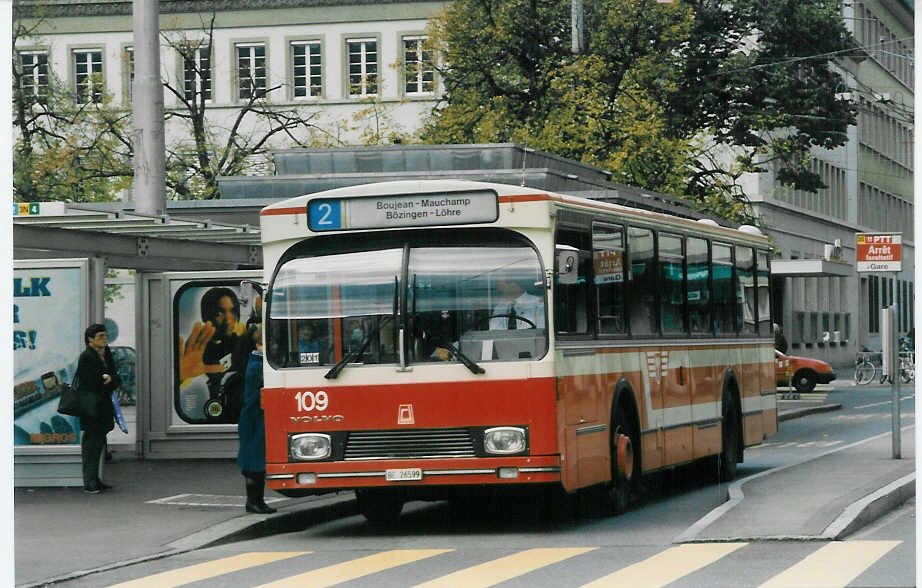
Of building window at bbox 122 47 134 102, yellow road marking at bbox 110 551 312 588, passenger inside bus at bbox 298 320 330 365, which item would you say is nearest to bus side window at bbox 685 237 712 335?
passenger inside bus at bbox 298 320 330 365

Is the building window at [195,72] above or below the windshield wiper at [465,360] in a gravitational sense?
above

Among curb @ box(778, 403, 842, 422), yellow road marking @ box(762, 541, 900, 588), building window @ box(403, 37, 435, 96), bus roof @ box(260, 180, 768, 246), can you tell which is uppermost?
building window @ box(403, 37, 435, 96)

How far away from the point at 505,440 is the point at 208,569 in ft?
8.65

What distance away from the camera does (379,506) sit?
15930mm

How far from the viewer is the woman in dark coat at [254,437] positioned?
1584 centimetres

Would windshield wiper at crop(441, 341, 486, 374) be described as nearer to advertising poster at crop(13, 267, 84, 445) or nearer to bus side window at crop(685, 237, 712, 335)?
bus side window at crop(685, 237, 712, 335)

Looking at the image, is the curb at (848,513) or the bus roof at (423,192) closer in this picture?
the curb at (848,513)

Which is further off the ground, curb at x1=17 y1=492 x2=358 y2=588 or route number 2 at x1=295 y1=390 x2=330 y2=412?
route number 2 at x1=295 y1=390 x2=330 y2=412

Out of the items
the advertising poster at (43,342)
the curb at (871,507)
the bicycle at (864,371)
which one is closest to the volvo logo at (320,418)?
the curb at (871,507)

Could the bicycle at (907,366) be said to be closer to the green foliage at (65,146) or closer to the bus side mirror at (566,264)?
the green foliage at (65,146)

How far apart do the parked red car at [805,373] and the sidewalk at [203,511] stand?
2647cm

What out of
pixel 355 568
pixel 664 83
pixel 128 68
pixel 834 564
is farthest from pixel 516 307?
pixel 128 68

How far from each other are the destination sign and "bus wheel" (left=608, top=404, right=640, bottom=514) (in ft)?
8.20

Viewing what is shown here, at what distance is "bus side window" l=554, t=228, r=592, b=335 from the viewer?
14492 millimetres
